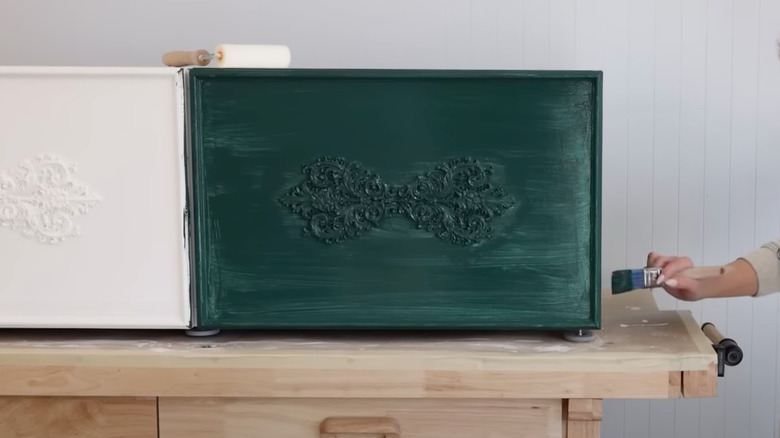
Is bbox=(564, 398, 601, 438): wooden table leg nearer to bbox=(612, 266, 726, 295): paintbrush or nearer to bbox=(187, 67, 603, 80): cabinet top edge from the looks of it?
bbox=(612, 266, 726, 295): paintbrush

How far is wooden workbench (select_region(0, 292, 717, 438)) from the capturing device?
122cm

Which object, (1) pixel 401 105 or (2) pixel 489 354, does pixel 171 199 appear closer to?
(1) pixel 401 105

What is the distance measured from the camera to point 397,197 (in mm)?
1277

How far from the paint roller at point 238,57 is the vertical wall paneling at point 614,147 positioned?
719mm

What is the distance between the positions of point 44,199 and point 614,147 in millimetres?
1080

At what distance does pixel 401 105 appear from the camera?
4.15 ft

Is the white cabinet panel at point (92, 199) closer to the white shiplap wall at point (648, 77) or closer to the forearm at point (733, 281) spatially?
the white shiplap wall at point (648, 77)

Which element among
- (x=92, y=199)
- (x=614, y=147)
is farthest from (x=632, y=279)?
(x=92, y=199)

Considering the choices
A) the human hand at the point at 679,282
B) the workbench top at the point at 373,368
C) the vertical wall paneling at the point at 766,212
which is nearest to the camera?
the workbench top at the point at 373,368

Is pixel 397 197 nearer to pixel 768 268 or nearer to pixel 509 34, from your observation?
pixel 768 268

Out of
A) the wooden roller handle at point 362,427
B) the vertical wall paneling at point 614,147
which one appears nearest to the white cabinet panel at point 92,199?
the wooden roller handle at point 362,427

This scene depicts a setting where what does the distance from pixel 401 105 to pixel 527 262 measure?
29cm

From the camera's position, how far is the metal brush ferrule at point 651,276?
1.31 metres

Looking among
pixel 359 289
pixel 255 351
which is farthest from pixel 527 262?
pixel 255 351
